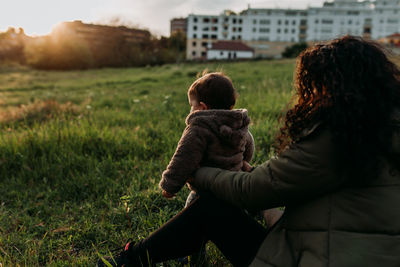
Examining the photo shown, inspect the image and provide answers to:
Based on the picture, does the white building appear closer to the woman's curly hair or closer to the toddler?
the toddler

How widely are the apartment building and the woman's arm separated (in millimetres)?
70864

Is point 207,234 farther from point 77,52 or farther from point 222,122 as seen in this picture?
point 77,52

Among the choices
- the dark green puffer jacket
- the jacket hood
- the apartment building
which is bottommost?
the dark green puffer jacket

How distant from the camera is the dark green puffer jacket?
1.29 metres

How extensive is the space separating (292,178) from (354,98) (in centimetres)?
43

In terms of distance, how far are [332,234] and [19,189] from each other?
3.60 metres

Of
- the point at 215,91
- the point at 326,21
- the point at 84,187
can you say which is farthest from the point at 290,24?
the point at 215,91

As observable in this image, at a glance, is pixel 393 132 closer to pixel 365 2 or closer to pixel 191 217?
pixel 191 217

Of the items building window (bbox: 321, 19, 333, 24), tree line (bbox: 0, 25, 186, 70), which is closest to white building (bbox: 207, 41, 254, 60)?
tree line (bbox: 0, 25, 186, 70)

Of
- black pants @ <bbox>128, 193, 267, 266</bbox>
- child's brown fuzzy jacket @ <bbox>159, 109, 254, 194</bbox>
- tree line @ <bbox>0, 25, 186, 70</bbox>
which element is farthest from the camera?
tree line @ <bbox>0, 25, 186, 70</bbox>

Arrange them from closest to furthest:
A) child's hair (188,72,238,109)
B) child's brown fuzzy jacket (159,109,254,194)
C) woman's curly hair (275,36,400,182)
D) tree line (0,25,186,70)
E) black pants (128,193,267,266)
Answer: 1. woman's curly hair (275,36,400,182)
2. black pants (128,193,267,266)
3. child's brown fuzzy jacket (159,109,254,194)
4. child's hair (188,72,238,109)
5. tree line (0,25,186,70)

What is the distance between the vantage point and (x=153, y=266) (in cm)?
205

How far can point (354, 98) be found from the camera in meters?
1.29

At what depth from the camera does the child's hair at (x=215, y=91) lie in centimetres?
213
